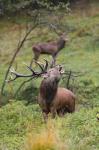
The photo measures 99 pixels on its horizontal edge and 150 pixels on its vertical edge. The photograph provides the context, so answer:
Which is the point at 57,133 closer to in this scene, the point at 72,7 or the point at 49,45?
the point at 49,45

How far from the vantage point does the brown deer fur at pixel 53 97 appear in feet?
39.9

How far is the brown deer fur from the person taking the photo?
479 inches

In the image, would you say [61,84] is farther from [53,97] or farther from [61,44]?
[53,97]

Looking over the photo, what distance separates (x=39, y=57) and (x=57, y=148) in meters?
18.3

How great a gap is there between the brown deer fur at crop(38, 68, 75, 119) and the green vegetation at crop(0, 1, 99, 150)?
35 cm

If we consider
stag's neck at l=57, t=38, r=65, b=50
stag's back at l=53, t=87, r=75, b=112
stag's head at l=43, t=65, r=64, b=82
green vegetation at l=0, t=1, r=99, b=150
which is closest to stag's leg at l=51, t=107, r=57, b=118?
stag's back at l=53, t=87, r=75, b=112

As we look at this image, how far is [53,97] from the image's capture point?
41.1ft

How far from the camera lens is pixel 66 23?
31.1 meters

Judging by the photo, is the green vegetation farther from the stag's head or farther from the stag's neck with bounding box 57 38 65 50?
the stag's head

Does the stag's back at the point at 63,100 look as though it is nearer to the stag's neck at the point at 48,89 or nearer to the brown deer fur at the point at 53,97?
the brown deer fur at the point at 53,97

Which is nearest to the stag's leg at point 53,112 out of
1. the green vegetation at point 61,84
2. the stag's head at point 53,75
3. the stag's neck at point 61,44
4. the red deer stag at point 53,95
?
the red deer stag at point 53,95

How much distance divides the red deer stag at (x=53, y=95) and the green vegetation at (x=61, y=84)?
0.36 metres

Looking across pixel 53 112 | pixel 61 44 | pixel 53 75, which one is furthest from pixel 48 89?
pixel 61 44

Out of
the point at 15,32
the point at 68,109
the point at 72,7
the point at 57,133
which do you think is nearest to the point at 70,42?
the point at 15,32
